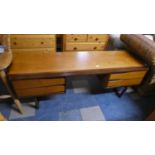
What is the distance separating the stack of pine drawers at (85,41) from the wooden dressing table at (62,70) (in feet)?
1.74

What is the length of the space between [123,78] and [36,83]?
2.48 feet

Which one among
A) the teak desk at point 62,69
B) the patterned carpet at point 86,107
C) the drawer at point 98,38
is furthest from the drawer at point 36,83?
the drawer at point 98,38

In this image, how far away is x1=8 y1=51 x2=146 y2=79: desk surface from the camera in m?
1.04

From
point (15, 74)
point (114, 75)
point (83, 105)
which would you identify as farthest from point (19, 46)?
point (114, 75)

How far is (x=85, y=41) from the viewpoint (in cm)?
185

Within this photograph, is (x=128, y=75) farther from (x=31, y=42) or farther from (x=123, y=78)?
(x=31, y=42)

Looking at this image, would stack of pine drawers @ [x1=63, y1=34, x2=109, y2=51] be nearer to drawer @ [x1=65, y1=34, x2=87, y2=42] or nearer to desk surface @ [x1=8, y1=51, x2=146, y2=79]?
drawer @ [x1=65, y1=34, x2=87, y2=42]

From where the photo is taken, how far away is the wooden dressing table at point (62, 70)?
40.5 inches

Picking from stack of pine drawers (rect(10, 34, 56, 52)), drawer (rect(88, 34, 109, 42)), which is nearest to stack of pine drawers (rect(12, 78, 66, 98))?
stack of pine drawers (rect(10, 34, 56, 52))
